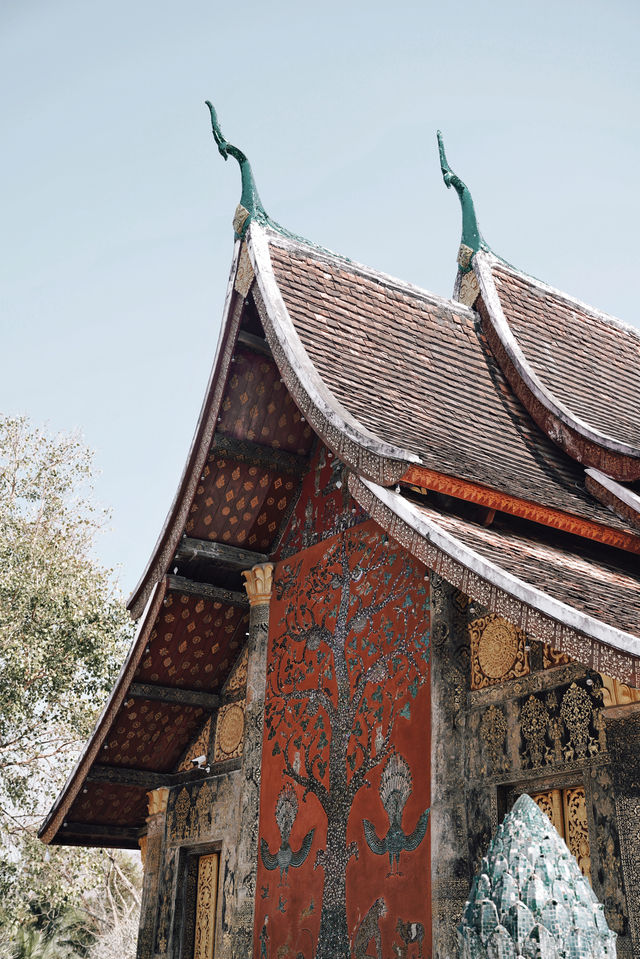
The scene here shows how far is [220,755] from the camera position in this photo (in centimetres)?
822

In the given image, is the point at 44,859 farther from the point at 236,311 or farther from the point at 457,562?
the point at 457,562

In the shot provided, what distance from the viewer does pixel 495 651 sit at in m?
5.73

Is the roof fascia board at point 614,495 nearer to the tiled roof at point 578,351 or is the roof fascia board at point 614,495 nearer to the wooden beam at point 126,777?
the tiled roof at point 578,351

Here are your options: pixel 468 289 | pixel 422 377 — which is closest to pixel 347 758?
pixel 422 377

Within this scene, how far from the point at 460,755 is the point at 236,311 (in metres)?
3.39

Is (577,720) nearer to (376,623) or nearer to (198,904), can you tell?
(376,623)

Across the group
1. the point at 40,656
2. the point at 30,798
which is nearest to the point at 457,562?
the point at 40,656

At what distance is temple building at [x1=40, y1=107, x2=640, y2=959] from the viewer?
514cm

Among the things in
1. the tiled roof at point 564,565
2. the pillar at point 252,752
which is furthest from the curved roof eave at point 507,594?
the pillar at point 252,752

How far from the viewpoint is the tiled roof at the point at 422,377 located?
6125mm

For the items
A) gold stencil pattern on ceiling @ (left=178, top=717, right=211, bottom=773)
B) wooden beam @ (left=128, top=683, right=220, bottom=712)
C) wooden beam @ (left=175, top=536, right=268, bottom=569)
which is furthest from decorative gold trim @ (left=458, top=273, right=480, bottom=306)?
gold stencil pattern on ceiling @ (left=178, top=717, right=211, bottom=773)

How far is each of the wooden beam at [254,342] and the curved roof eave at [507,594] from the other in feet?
6.41

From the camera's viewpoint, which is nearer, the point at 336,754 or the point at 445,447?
the point at 445,447

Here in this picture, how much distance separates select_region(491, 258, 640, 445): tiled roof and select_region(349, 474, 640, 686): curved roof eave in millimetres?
1955
